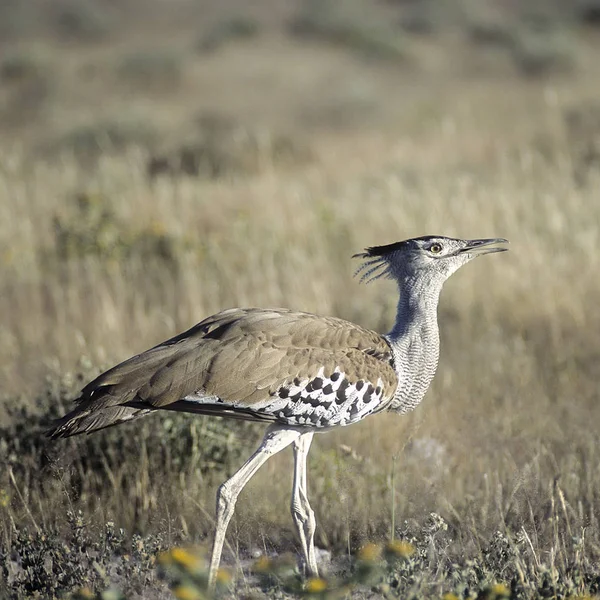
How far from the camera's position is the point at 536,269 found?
257 inches

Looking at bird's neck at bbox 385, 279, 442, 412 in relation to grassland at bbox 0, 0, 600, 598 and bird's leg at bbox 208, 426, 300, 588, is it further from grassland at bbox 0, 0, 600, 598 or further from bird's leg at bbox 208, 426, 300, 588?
bird's leg at bbox 208, 426, 300, 588

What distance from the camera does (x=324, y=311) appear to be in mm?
6160

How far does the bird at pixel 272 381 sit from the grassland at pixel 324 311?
0.26m

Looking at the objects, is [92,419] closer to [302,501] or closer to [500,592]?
[302,501]

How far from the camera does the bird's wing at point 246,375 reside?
3.25 metres

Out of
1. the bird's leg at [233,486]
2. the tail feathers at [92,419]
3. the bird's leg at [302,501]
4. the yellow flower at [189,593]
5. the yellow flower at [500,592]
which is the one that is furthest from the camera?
the bird's leg at [302,501]

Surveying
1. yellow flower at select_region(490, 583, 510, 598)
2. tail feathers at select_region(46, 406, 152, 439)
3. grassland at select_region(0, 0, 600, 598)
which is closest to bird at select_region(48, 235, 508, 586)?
tail feathers at select_region(46, 406, 152, 439)

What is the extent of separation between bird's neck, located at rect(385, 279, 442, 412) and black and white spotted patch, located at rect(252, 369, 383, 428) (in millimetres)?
253

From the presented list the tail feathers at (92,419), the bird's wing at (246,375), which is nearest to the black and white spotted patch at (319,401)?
the bird's wing at (246,375)

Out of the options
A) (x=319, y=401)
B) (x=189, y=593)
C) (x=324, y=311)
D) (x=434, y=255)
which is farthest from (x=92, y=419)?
(x=324, y=311)

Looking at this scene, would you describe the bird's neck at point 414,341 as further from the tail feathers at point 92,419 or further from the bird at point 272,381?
the tail feathers at point 92,419

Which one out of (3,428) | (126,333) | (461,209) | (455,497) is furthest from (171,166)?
(455,497)

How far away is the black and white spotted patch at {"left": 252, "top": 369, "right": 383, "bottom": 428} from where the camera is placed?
3316 mm

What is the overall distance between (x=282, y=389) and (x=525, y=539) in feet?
3.14
